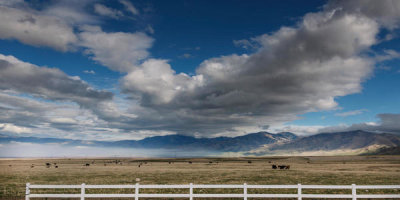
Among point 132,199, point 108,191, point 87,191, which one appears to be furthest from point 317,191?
point 87,191

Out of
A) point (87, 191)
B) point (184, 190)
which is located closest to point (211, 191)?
point (184, 190)

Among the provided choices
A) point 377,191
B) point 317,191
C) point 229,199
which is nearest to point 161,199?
point 229,199

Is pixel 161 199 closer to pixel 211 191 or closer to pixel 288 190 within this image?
pixel 211 191

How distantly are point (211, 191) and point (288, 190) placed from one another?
792cm

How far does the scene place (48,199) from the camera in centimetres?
2284

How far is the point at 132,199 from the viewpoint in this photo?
23984 mm

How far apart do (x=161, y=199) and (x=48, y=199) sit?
9.00 m

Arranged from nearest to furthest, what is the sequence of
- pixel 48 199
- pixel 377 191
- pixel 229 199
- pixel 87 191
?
pixel 48 199
pixel 229 199
pixel 377 191
pixel 87 191

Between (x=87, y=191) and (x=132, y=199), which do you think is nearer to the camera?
(x=132, y=199)

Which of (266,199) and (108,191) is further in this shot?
(108,191)

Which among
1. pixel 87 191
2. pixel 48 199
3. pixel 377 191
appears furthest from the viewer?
pixel 87 191

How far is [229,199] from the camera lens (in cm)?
2462

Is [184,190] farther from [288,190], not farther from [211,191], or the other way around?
[288,190]

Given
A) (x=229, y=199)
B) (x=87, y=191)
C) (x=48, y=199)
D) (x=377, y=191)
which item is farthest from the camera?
(x=87, y=191)
